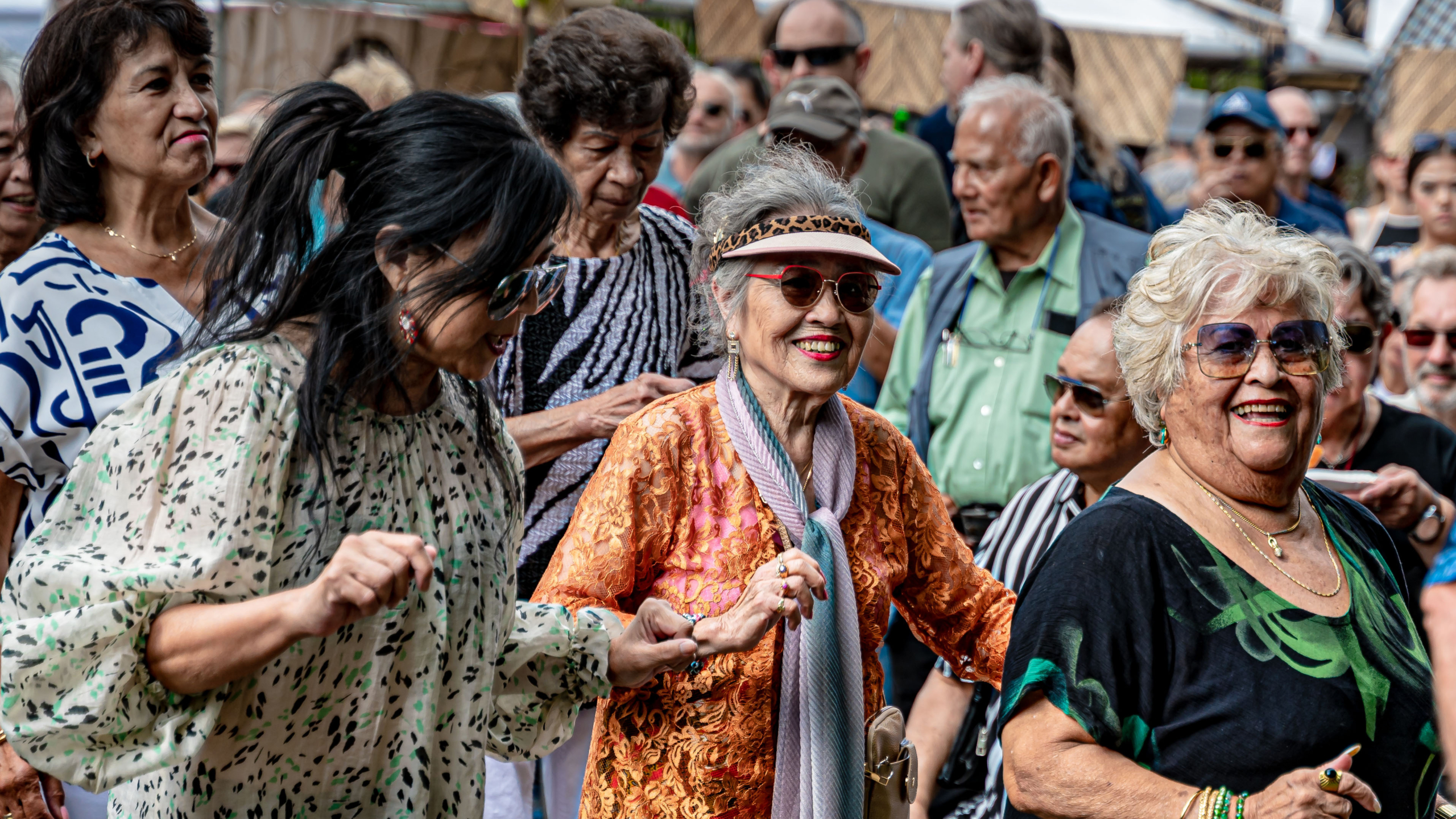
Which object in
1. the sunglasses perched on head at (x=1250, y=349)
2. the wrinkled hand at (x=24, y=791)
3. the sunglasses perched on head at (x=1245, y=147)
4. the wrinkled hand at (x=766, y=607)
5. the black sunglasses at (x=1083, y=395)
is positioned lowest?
the wrinkled hand at (x=24, y=791)

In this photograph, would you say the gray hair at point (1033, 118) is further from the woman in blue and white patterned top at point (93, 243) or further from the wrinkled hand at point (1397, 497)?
the woman in blue and white patterned top at point (93, 243)

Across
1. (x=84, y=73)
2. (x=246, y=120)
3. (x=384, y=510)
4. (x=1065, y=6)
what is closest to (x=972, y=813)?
(x=384, y=510)

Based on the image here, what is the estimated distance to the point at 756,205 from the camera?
2918 millimetres

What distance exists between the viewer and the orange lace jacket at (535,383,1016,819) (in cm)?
264

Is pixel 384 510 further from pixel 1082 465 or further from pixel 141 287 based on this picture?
pixel 1082 465

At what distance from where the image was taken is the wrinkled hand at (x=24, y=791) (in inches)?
106

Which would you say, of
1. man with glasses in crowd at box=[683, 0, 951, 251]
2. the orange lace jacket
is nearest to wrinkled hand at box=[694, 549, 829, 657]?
the orange lace jacket

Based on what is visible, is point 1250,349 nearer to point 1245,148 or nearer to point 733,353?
point 733,353

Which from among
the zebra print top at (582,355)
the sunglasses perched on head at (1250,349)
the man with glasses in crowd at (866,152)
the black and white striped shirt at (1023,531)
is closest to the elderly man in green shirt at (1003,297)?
the black and white striped shirt at (1023,531)

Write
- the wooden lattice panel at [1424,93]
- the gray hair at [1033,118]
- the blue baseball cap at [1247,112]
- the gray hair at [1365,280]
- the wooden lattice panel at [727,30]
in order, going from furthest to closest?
the wooden lattice panel at [1424,93], the wooden lattice panel at [727,30], the blue baseball cap at [1247,112], the gray hair at [1033,118], the gray hair at [1365,280]

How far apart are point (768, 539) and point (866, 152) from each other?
9.46 feet

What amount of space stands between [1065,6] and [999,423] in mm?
5906

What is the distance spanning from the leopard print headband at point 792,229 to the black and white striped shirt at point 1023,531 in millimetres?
1037

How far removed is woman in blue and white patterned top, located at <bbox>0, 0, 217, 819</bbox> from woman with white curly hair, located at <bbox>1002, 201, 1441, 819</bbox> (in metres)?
1.82
